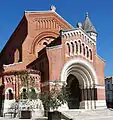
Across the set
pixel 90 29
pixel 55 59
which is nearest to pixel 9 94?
pixel 55 59

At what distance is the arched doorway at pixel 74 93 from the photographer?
35.7 m

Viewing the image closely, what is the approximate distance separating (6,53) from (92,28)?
53.5 feet

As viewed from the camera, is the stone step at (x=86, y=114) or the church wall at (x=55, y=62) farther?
the church wall at (x=55, y=62)

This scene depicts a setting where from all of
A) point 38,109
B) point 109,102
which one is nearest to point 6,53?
point 38,109

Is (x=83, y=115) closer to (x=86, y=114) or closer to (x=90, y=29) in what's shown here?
(x=86, y=114)

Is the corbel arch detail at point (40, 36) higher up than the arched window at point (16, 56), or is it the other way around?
the corbel arch detail at point (40, 36)

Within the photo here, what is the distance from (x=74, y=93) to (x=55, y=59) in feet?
26.5

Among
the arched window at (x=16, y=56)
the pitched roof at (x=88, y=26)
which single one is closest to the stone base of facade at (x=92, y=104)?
the pitched roof at (x=88, y=26)

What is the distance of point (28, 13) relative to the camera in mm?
37969

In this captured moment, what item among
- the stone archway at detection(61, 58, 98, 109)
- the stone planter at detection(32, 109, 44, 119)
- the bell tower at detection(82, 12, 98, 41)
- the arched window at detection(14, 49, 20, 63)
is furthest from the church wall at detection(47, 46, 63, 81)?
the arched window at detection(14, 49, 20, 63)

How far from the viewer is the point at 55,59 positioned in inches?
1203

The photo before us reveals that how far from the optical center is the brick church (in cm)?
3019

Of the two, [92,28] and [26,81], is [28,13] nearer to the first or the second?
[92,28]

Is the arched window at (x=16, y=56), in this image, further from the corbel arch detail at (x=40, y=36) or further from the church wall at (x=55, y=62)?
the church wall at (x=55, y=62)
